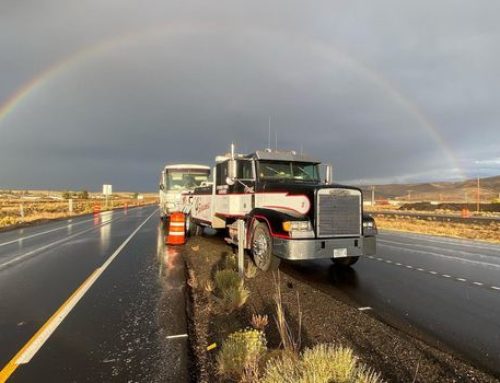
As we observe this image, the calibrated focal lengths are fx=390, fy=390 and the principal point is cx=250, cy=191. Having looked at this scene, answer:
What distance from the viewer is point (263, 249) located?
9172mm

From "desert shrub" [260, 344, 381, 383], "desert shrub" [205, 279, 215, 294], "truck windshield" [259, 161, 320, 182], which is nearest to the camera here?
"desert shrub" [260, 344, 381, 383]

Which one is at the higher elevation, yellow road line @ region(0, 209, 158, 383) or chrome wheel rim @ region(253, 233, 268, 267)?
chrome wheel rim @ region(253, 233, 268, 267)

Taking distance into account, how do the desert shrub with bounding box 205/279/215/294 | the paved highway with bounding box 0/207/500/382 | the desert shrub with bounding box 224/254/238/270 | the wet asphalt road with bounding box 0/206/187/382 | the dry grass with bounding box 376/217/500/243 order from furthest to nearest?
the dry grass with bounding box 376/217/500/243
the desert shrub with bounding box 224/254/238/270
the desert shrub with bounding box 205/279/215/294
the paved highway with bounding box 0/207/500/382
the wet asphalt road with bounding box 0/206/187/382

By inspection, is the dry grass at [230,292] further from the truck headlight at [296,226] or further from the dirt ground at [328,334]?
the truck headlight at [296,226]

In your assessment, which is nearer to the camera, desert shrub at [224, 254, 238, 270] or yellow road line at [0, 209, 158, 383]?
yellow road line at [0, 209, 158, 383]

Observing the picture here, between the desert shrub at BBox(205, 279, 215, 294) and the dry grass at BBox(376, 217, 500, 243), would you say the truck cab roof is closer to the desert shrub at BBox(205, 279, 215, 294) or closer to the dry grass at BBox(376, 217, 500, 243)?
the desert shrub at BBox(205, 279, 215, 294)

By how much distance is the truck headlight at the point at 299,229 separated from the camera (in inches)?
A: 318

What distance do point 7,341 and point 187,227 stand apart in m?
11.8

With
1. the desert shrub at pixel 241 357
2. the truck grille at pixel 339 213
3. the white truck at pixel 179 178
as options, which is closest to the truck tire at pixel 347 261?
the truck grille at pixel 339 213

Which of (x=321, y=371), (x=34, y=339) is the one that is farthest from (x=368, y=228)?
(x=34, y=339)

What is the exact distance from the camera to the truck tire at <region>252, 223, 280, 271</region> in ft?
28.7

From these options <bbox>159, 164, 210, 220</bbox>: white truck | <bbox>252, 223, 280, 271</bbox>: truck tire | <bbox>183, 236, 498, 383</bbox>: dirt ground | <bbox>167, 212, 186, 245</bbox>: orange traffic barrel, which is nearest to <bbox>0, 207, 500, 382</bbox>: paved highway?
<bbox>183, 236, 498, 383</bbox>: dirt ground

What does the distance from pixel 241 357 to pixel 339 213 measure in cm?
529

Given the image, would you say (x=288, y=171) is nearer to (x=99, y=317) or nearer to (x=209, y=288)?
(x=209, y=288)
